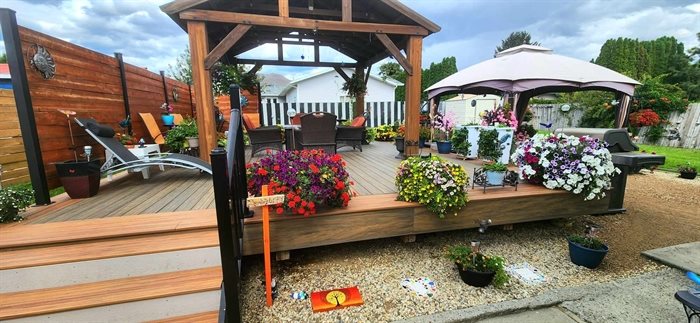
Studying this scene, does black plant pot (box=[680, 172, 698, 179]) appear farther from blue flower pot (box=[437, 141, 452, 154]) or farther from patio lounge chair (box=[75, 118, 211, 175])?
patio lounge chair (box=[75, 118, 211, 175])

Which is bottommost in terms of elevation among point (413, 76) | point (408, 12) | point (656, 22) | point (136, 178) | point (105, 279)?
point (105, 279)

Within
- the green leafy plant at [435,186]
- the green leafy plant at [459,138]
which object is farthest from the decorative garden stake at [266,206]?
the green leafy plant at [459,138]

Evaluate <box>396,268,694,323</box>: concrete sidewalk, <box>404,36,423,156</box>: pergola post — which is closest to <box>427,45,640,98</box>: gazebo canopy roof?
<box>404,36,423,156</box>: pergola post

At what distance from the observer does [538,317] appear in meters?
2.14

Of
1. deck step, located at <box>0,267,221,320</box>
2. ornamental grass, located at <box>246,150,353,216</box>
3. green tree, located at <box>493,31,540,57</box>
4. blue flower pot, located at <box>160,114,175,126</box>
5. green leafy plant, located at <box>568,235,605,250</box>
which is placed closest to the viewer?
deck step, located at <box>0,267,221,320</box>

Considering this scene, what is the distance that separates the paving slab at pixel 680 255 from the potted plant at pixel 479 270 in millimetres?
1828

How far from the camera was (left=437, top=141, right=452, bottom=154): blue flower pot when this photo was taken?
603 centimetres

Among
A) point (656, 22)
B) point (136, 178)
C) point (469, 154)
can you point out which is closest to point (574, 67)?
point (469, 154)

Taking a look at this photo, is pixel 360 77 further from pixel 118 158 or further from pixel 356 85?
pixel 118 158

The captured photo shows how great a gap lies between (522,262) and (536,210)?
646 millimetres

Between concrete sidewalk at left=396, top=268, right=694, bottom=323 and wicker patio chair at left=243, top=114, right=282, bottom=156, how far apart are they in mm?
4164

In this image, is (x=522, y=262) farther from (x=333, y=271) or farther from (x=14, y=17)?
(x=14, y=17)

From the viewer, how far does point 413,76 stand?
492 cm

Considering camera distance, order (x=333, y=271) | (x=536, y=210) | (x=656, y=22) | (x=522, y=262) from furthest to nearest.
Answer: (x=656, y=22) → (x=536, y=210) → (x=522, y=262) → (x=333, y=271)
